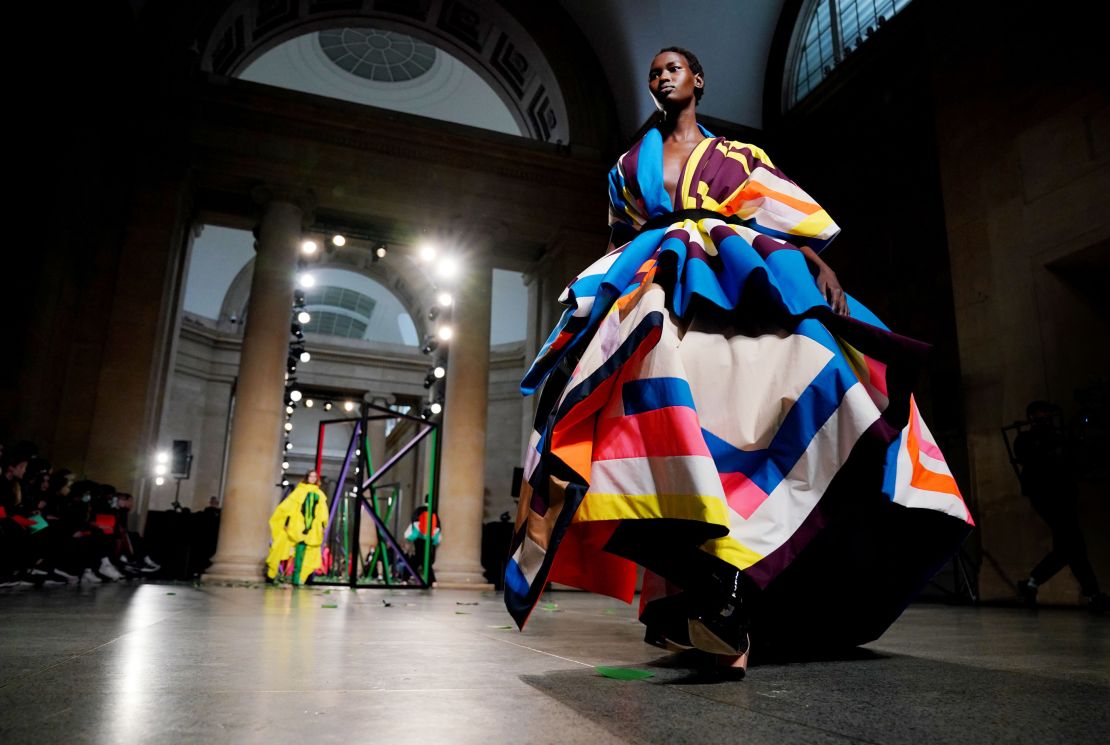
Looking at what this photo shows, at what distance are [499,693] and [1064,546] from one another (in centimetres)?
677

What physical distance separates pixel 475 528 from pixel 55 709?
1153cm

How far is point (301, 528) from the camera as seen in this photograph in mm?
11430

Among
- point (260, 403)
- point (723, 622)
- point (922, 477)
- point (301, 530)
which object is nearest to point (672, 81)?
point (922, 477)

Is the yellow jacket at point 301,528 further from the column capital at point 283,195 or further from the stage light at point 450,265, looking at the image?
the column capital at point 283,195

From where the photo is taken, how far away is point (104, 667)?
1640 mm

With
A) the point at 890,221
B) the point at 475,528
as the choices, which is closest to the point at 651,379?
the point at 475,528

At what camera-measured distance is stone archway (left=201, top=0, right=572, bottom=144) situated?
14.1 meters

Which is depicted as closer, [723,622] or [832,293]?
[723,622]

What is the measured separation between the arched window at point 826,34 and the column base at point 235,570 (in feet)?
41.0

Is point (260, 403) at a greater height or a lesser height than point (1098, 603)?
greater

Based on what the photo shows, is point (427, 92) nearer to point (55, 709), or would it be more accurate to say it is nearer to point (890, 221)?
point (890, 221)

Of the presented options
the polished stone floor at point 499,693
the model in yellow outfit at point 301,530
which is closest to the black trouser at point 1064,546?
the polished stone floor at point 499,693

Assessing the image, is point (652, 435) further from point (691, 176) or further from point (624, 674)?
point (691, 176)

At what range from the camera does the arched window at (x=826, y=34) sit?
12.2 m
